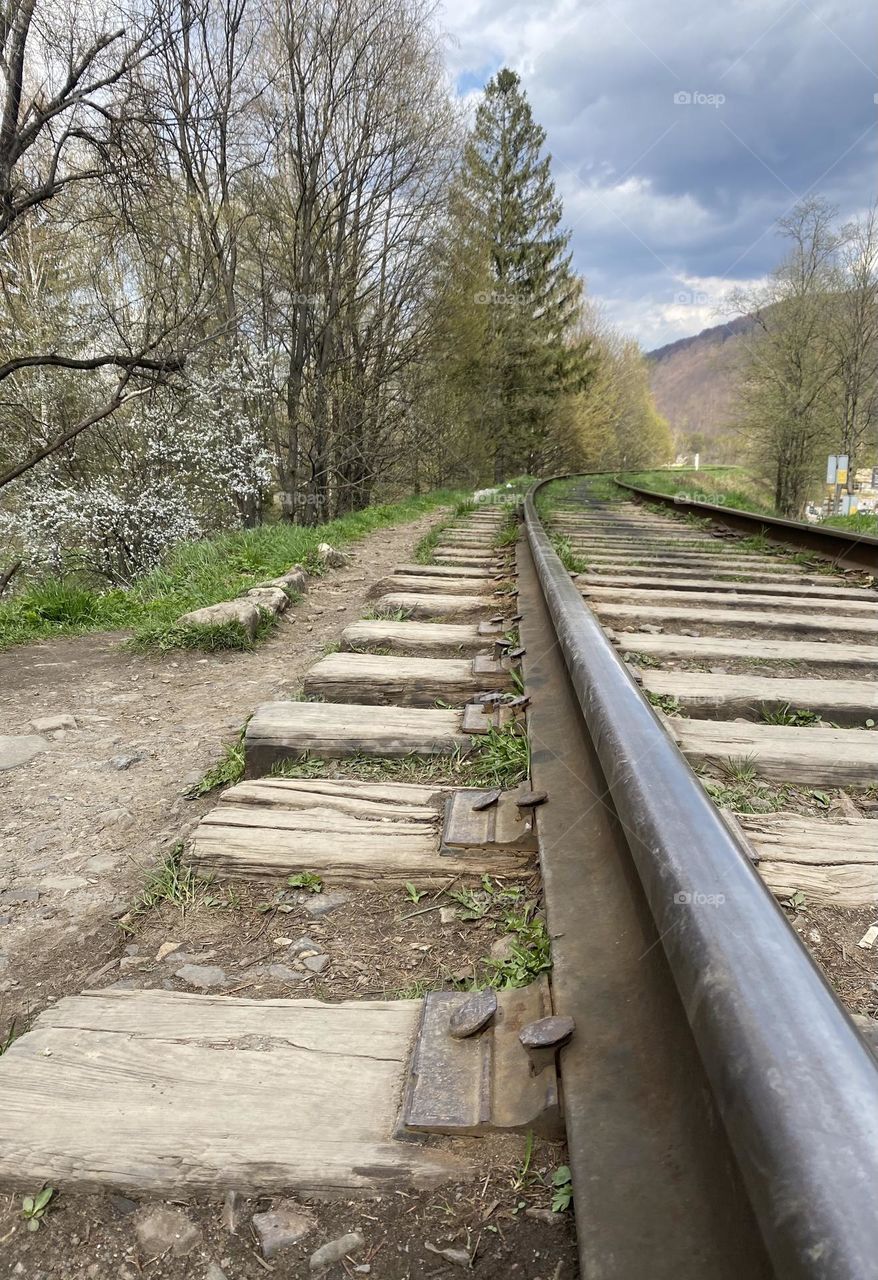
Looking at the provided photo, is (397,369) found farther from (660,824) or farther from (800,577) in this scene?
(660,824)

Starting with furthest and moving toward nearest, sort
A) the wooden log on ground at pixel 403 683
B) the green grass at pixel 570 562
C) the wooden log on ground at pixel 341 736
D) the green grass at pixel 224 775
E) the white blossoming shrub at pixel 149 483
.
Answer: the white blossoming shrub at pixel 149 483, the green grass at pixel 570 562, the wooden log on ground at pixel 403 683, the green grass at pixel 224 775, the wooden log on ground at pixel 341 736

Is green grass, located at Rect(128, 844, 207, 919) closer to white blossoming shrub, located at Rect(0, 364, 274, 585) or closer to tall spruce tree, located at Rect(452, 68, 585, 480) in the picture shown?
white blossoming shrub, located at Rect(0, 364, 274, 585)

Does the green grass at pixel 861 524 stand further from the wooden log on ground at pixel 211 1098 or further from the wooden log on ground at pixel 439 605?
the wooden log on ground at pixel 211 1098

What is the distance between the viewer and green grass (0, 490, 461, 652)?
3.48 metres

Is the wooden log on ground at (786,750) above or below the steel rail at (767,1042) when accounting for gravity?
below

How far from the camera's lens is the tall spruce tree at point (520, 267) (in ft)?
83.9

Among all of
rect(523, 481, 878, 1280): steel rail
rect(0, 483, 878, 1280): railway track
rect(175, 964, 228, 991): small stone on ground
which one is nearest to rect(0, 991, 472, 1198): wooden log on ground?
rect(0, 483, 878, 1280): railway track

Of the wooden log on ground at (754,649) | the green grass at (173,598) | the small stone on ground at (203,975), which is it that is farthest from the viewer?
the green grass at (173,598)

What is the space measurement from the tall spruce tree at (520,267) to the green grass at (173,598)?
19.1 m

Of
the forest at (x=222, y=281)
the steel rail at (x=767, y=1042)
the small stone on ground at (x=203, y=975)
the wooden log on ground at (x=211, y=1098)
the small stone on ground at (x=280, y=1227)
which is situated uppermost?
the forest at (x=222, y=281)

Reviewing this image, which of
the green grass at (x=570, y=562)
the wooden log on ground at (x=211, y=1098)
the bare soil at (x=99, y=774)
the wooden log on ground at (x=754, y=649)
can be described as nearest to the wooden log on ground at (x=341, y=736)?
the bare soil at (x=99, y=774)

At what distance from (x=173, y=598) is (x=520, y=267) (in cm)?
2646

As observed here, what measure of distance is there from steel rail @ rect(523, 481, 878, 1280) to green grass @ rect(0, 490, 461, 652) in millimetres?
2810

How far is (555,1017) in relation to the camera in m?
0.81
